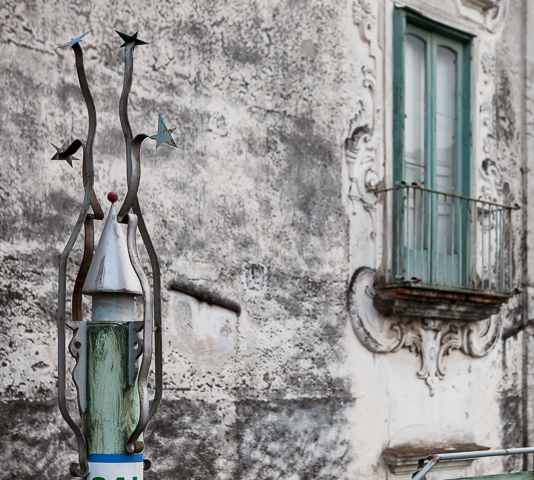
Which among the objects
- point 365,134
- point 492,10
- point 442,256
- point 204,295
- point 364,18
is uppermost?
point 492,10

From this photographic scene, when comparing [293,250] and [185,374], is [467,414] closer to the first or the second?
[293,250]

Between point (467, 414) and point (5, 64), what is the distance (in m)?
4.55

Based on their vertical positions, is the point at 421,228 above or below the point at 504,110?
below

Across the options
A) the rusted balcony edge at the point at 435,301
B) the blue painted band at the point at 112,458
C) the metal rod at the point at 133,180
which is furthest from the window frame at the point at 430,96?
the blue painted band at the point at 112,458

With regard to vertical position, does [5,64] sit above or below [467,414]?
above

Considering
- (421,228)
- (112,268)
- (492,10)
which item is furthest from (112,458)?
(492,10)

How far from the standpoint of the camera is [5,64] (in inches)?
190

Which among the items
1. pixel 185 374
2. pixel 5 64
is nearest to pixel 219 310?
pixel 185 374

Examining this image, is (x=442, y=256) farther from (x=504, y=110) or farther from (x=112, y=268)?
(x=112, y=268)

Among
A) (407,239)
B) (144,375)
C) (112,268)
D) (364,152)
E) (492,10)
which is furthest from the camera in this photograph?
(492,10)

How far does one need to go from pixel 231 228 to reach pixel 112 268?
260cm

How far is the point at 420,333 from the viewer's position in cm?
681

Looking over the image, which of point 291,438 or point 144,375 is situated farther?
point 291,438

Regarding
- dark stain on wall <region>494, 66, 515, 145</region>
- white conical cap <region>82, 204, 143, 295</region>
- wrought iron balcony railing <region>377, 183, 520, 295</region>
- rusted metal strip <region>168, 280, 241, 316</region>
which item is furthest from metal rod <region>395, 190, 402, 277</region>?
white conical cap <region>82, 204, 143, 295</region>
